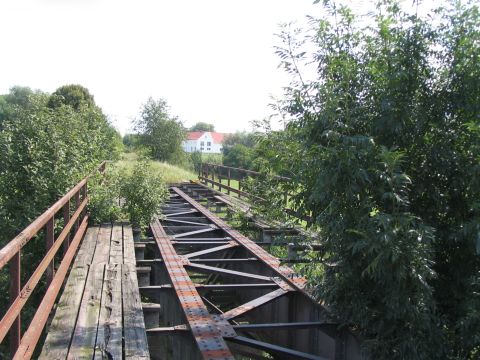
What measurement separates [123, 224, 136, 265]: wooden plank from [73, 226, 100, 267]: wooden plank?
1.43ft

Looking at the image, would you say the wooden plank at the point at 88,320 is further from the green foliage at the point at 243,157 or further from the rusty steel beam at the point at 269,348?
the green foliage at the point at 243,157

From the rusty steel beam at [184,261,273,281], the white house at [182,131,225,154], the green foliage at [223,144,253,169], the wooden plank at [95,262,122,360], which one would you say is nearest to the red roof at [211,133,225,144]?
the white house at [182,131,225,154]

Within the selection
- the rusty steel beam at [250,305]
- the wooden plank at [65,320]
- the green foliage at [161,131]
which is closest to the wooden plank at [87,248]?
the wooden plank at [65,320]

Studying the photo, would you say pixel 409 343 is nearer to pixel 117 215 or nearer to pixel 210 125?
pixel 117 215

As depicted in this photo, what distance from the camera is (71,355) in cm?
349

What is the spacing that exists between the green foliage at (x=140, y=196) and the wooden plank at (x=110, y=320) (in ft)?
11.0

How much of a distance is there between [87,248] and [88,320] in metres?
2.90

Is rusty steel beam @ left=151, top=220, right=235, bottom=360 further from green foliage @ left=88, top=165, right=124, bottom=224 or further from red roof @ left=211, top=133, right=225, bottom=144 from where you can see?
red roof @ left=211, top=133, right=225, bottom=144

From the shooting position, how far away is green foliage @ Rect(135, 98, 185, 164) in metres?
38.9

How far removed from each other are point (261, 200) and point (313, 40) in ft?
21.1

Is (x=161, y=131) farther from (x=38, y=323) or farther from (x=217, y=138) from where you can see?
(x=217, y=138)

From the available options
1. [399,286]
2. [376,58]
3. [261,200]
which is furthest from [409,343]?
[261,200]

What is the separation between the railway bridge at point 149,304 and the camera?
11.8ft

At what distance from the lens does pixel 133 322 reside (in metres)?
4.23
